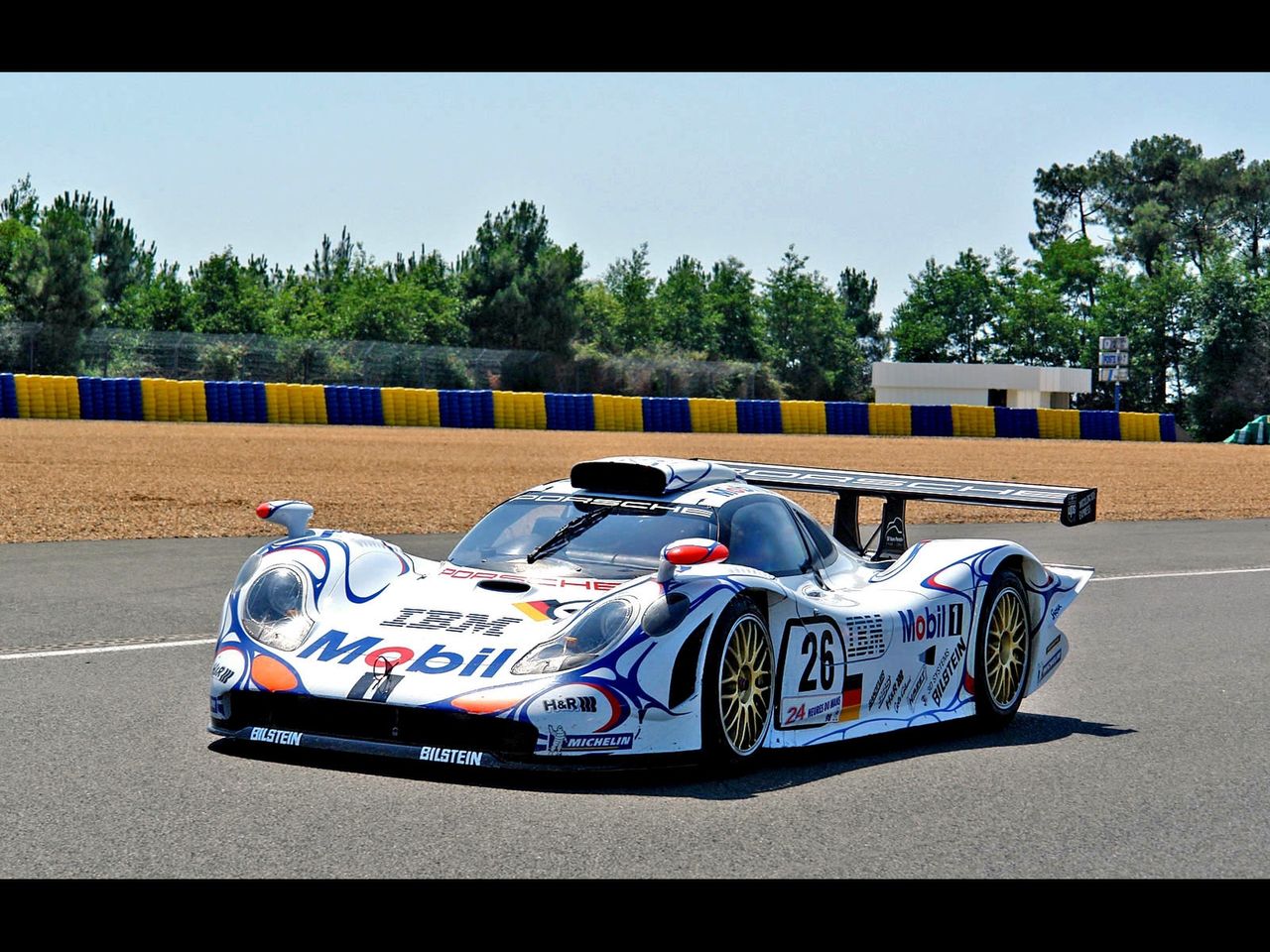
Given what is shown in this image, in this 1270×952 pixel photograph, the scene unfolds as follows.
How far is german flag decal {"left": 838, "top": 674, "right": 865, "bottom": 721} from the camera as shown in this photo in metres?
7.38

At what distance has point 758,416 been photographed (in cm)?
5297

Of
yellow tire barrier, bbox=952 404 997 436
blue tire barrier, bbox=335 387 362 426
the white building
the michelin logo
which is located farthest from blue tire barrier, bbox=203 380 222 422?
the white building

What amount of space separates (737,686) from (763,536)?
120cm

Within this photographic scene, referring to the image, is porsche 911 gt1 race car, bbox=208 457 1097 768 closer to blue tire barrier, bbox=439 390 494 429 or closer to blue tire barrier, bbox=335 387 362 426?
blue tire barrier, bbox=335 387 362 426

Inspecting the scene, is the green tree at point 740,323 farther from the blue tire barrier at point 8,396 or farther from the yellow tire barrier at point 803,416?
the blue tire barrier at point 8,396

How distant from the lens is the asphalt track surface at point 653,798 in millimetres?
5379

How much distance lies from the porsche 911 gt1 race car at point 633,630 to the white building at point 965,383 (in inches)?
3189

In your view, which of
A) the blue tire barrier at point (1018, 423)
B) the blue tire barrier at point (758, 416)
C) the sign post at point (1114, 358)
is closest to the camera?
the blue tire barrier at point (758, 416)

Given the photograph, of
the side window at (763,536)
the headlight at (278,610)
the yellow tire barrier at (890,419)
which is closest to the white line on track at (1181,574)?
the side window at (763,536)

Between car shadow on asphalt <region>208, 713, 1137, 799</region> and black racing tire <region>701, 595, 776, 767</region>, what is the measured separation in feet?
0.32

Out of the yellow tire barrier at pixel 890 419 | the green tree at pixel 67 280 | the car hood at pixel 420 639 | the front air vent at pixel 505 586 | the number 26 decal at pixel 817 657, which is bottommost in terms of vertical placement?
the yellow tire barrier at pixel 890 419
